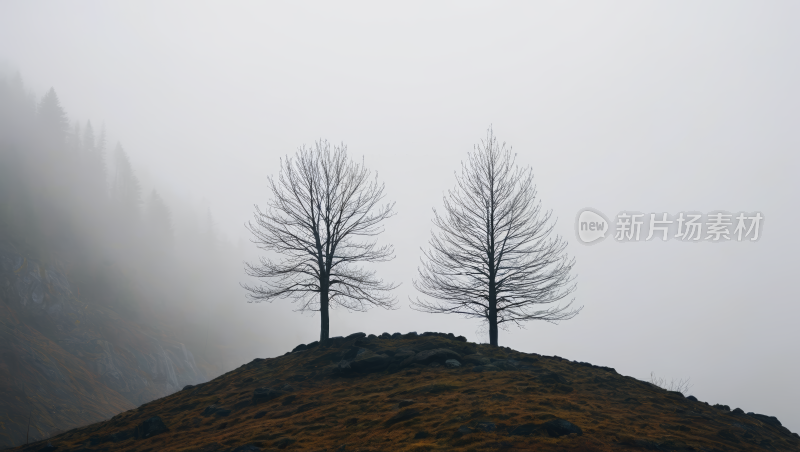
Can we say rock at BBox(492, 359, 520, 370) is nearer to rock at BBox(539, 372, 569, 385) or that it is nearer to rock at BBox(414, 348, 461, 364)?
rock at BBox(414, 348, 461, 364)

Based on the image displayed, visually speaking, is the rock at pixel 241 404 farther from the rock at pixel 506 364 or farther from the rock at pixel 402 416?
the rock at pixel 506 364

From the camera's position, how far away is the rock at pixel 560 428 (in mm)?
9547

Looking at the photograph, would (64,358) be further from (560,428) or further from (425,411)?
(560,428)

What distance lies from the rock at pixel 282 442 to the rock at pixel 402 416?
2.41 metres

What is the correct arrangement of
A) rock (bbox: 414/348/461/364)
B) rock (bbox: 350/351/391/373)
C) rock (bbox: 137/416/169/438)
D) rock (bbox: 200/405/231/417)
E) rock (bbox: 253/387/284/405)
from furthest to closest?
rock (bbox: 414/348/461/364)
rock (bbox: 350/351/391/373)
rock (bbox: 253/387/284/405)
rock (bbox: 200/405/231/417)
rock (bbox: 137/416/169/438)

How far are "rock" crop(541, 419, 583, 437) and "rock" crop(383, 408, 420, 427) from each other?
3310mm

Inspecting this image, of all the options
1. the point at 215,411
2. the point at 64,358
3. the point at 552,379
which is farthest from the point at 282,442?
the point at 64,358

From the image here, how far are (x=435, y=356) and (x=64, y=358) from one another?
5685 cm

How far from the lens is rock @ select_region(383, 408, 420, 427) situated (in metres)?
11.1

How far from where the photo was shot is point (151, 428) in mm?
14539

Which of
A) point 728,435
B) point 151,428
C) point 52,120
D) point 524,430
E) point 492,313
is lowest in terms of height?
point 151,428

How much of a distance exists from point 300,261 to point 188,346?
247 feet

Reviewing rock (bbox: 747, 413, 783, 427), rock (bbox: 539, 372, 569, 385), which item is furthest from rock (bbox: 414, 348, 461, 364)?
rock (bbox: 747, 413, 783, 427)

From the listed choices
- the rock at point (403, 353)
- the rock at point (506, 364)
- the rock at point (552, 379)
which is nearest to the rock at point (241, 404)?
the rock at point (403, 353)
